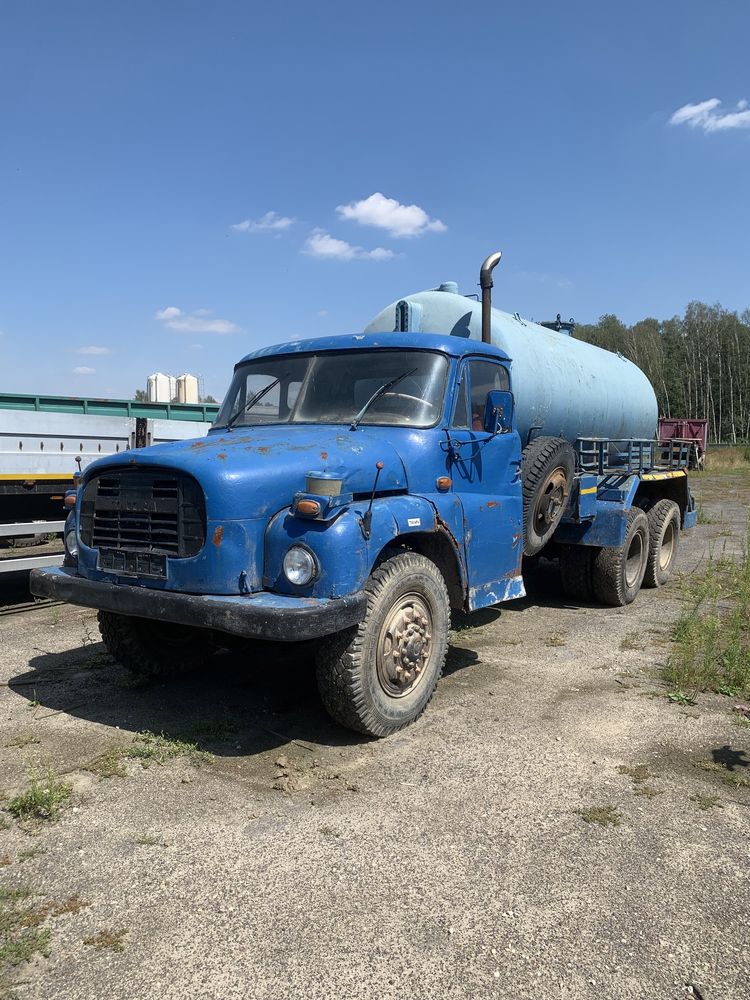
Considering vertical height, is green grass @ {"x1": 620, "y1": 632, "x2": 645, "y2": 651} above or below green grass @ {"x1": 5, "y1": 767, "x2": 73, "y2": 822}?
below

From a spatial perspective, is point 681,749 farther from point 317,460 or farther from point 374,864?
point 317,460

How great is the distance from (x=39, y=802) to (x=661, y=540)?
25.4ft

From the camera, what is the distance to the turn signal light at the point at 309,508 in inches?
152

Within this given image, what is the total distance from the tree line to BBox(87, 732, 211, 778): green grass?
59.4 meters

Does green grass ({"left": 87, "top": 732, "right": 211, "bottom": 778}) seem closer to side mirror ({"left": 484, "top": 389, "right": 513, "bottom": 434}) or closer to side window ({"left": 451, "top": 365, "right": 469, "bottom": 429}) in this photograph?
side window ({"left": 451, "top": 365, "right": 469, "bottom": 429})

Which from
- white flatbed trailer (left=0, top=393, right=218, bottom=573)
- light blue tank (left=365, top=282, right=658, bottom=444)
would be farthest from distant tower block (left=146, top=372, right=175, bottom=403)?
light blue tank (left=365, top=282, right=658, bottom=444)

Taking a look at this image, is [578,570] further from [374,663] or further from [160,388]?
[160,388]

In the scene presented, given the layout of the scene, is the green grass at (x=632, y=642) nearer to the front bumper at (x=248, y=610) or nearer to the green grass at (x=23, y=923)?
the front bumper at (x=248, y=610)

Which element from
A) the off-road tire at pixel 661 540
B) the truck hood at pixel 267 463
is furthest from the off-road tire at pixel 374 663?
the off-road tire at pixel 661 540

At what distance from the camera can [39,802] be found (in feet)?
11.4

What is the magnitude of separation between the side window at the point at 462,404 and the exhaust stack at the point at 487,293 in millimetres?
1448

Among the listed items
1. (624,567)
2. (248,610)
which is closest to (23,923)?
(248,610)

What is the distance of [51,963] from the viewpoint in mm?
2494

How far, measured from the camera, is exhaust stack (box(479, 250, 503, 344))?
6703mm
